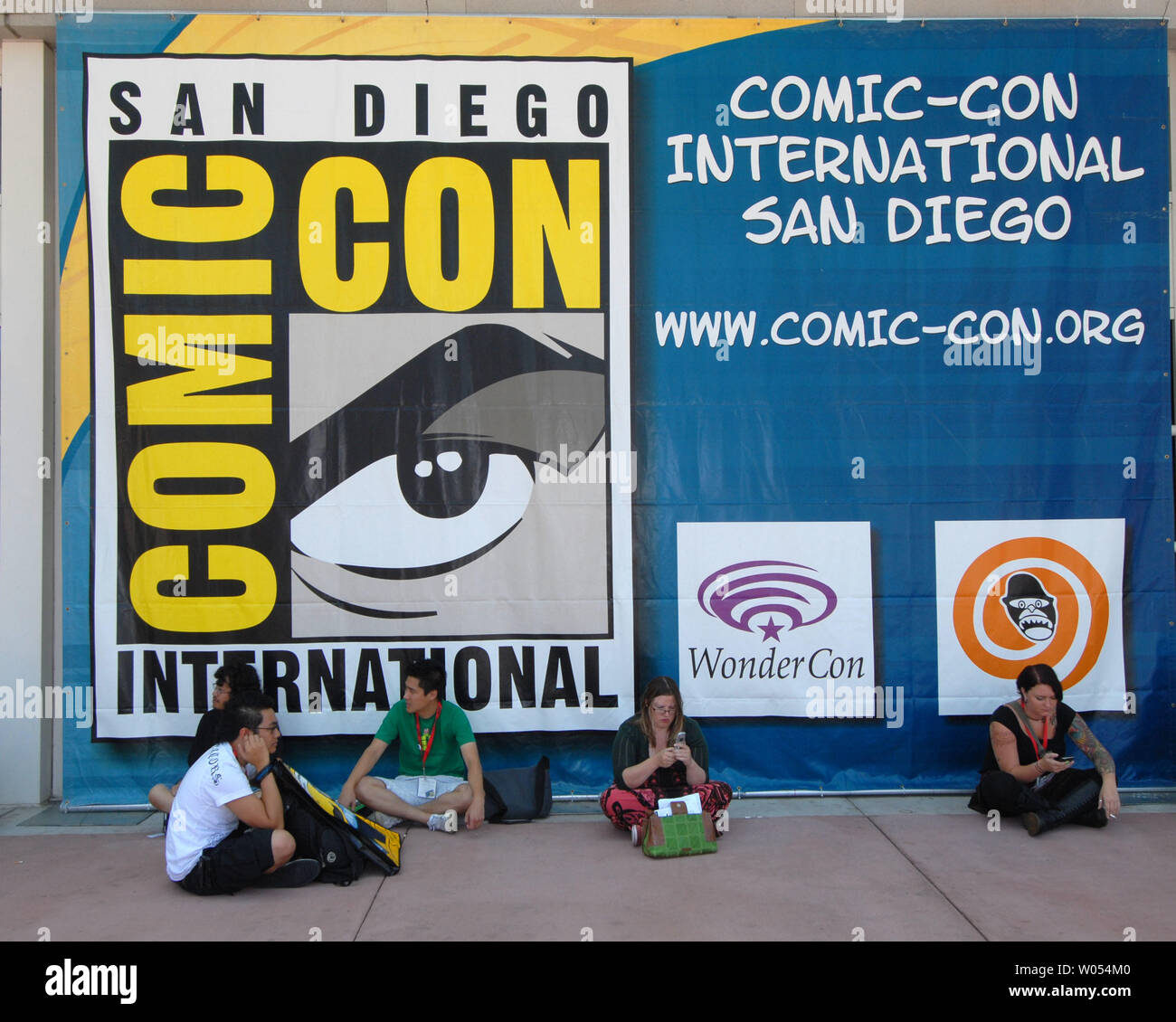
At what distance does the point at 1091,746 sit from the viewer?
19.4ft

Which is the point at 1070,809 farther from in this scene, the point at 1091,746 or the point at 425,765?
the point at 425,765

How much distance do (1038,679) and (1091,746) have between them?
560mm

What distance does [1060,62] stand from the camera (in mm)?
6547

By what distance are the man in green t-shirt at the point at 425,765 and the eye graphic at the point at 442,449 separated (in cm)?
66

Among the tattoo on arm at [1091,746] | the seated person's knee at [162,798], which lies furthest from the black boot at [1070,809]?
the seated person's knee at [162,798]

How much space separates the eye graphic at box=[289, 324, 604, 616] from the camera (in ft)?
21.0

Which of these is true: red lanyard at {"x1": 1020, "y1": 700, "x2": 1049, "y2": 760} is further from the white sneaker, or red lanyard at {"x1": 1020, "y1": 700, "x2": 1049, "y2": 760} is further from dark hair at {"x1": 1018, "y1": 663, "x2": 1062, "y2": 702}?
the white sneaker

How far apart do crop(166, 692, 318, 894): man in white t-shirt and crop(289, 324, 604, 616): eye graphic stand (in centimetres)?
164

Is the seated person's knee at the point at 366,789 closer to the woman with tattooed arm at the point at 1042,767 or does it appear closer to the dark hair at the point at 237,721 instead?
the dark hair at the point at 237,721

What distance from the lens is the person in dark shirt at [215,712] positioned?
5.75 meters

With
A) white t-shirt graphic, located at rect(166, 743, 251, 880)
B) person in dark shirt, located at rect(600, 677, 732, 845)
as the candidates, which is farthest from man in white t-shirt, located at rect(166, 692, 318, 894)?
person in dark shirt, located at rect(600, 677, 732, 845)

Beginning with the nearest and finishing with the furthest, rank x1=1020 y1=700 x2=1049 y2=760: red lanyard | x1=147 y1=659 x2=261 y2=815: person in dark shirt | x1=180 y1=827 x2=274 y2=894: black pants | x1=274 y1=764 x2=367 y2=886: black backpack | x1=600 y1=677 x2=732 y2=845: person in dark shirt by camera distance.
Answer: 1. x1=180 y1=827 x2=274 y2=894: black pants
2. x1=274 y1=764 x2=367 y2=886: black backpack
3. x1=600 y1=677 x2=732 y2=845: person in dark shirt
4. x1=147 y1=659 x2=261 y2=815: person in dark shirt
5. x1=1020 y1=700 x2=1049 y2=760: red lanyard
